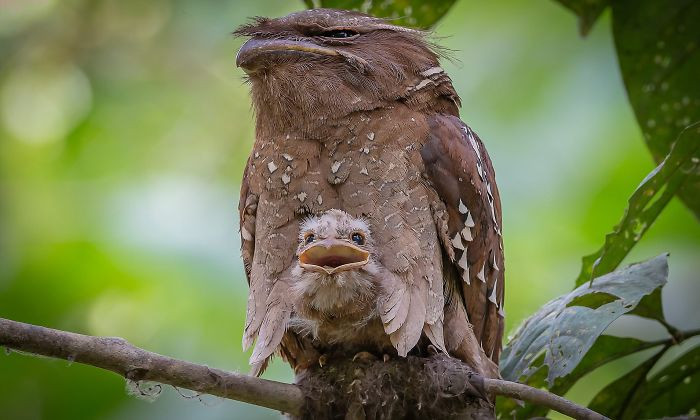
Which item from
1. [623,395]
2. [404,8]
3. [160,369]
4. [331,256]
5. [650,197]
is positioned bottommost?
[623,395]

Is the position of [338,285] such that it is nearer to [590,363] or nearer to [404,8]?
[590,363]

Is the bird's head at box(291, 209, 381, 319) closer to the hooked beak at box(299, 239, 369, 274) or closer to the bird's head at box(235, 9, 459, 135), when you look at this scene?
the hooked beak at box(299, 239, 369, 274)

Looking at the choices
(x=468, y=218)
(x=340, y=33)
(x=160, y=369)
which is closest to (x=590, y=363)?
(x=468, y=218)

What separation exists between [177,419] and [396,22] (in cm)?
293

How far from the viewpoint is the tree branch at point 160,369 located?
7.79ft

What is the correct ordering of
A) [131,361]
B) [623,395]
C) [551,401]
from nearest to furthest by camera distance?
1. [131,361]
2. [551,401]
3. [623,395]

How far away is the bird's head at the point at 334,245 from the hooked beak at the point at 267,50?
0.69 metres

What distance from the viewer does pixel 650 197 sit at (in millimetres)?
3113

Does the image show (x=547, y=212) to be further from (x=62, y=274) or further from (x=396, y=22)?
(x=62, y=274)

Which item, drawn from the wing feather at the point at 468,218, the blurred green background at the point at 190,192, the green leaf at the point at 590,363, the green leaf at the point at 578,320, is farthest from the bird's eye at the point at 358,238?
the blurred green background at the point at 190,192

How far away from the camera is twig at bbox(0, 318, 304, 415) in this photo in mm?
2363

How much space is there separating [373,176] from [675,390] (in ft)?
4.43

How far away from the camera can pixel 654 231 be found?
6.03 m

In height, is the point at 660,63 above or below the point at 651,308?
above
